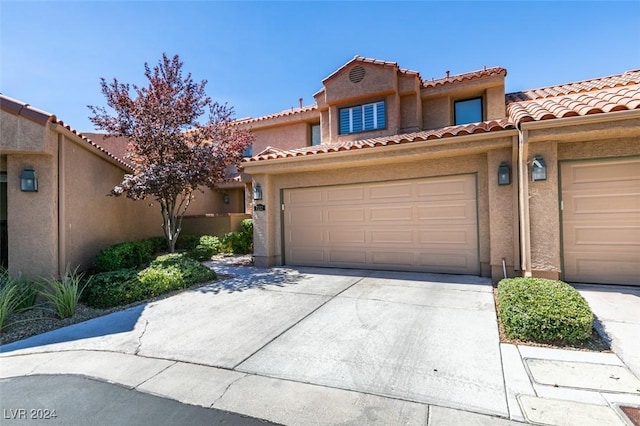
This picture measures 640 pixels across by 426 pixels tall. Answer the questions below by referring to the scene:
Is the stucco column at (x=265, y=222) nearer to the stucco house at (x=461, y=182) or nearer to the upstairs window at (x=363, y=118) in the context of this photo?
the stucco house at (x=461, y=182)

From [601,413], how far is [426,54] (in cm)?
1283

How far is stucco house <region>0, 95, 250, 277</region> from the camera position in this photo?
22.6 ft

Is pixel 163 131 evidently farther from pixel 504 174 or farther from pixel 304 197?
pixel 504 174

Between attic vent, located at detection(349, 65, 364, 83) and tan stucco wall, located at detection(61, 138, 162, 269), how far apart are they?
9.69 meters

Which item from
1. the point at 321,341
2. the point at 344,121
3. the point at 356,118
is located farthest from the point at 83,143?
the point at 356,118

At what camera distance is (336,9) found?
9305 millimetres

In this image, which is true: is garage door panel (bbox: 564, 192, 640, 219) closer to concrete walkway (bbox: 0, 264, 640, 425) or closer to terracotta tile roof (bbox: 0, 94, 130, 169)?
concrete walkway (bbox: 0, 264, 640, 425)

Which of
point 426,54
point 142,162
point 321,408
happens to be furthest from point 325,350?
point 426,54

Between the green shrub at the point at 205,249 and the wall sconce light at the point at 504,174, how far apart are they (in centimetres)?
1039

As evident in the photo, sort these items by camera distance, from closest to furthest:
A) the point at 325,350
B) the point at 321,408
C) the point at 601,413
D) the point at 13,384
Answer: the point at 601,413, the point at 321,408, the point at 13,384, the point at 325,350

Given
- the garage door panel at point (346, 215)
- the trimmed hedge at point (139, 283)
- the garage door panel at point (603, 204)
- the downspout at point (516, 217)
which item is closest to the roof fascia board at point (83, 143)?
the trimmed hedge at point (139, 283)

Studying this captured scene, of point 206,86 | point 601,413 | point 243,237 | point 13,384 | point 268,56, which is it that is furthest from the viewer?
point 243,237

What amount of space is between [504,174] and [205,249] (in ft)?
34.6

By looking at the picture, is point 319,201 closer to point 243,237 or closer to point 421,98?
Answer: point 243,237
